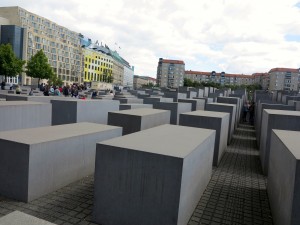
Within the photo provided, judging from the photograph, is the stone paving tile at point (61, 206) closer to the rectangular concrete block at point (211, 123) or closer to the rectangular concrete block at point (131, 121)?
the rectangular concrete block at point (131, 121)

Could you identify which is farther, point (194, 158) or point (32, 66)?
point (32, 66)

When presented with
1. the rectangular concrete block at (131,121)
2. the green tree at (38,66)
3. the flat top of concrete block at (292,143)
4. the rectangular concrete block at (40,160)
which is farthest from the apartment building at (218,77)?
the rectangular concrete block at (40,160)

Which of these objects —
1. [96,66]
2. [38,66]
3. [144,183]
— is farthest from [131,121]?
[96,66]

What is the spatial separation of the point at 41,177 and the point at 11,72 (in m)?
45.7

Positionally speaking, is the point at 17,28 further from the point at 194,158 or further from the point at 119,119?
the point at 194,158

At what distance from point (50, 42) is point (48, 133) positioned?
87.7m

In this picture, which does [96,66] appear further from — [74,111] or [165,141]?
[165,141]

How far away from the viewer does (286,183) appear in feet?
17.9

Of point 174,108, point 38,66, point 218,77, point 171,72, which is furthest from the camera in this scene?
point 218,77

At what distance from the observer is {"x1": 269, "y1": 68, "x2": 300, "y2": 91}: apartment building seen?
14550 cm

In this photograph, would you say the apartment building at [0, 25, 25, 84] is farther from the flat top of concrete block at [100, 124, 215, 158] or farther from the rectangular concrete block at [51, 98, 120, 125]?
the flat top of concrete block at [100, 124, 215, 158]

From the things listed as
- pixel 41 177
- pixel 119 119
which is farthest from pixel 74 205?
pixel 119 119

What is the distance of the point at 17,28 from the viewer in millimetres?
73125

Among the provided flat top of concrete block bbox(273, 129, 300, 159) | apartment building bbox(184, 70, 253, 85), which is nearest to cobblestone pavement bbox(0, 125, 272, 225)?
flat top of concrete block bbox(273, 129, 300, 159)
